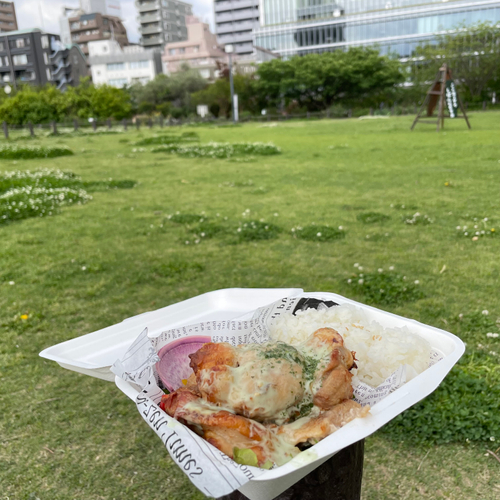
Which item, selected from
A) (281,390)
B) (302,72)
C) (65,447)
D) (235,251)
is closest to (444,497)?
(281,390)

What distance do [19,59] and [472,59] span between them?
3345 inches

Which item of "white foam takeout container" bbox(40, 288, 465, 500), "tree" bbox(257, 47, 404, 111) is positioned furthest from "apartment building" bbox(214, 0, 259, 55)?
"white foam takeout container" bbox(40, 288, 465, 500)

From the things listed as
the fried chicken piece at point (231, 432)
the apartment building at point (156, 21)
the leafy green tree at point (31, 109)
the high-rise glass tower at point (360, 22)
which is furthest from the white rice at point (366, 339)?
the apartment building at point (156, 21)

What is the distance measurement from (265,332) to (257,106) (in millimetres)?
61595

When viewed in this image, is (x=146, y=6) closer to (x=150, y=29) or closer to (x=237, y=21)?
(x=150, y=29)

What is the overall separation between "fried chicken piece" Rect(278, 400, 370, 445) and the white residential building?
4223 inches

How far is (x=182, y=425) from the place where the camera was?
127cm

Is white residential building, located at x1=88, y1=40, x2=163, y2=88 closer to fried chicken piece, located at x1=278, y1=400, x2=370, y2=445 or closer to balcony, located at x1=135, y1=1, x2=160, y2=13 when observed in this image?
balcony, located at x1=135, y1=1, x2=160, y2=13

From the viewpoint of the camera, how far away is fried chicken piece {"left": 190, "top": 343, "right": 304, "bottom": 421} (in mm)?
1385

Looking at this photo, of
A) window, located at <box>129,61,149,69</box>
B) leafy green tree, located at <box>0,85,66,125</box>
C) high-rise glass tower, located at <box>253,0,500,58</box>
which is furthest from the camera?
window, located at <box>129,61,149,69</box>

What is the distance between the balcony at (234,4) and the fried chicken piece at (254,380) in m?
127

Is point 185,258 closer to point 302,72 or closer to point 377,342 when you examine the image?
point 377,342

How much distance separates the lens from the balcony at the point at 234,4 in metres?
113

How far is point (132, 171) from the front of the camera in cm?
1412
